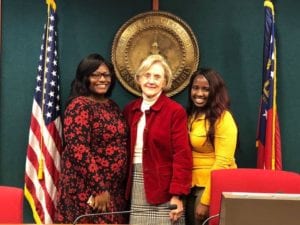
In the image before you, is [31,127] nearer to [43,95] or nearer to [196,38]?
[43,95]

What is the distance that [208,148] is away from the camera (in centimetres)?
279

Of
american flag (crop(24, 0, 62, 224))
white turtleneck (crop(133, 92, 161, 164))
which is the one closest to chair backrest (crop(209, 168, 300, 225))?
white turtleneck (crop(133, 92, 161, 164))

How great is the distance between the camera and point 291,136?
356 centimetres

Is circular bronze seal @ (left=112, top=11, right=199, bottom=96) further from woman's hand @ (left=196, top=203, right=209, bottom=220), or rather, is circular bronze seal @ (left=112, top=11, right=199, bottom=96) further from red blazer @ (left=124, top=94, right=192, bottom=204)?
woman's hand @ (left=196, top=203, right=209, bottom=220)

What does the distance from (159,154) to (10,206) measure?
3.00ft

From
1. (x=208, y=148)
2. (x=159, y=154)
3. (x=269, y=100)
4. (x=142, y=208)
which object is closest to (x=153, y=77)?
(x=159, y=154)

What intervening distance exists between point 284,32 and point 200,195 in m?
1.52

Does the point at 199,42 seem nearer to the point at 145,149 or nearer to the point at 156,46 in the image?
the point at 156,46

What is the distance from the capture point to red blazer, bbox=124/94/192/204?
2.65m

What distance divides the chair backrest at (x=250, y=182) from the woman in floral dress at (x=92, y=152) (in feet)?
2.04

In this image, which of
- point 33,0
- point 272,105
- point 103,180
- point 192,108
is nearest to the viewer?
point 103,180

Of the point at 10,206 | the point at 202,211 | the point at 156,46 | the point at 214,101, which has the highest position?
the point at 156,46

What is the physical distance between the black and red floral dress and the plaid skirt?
9cm


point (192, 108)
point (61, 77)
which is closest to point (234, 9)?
point (192, 108)
